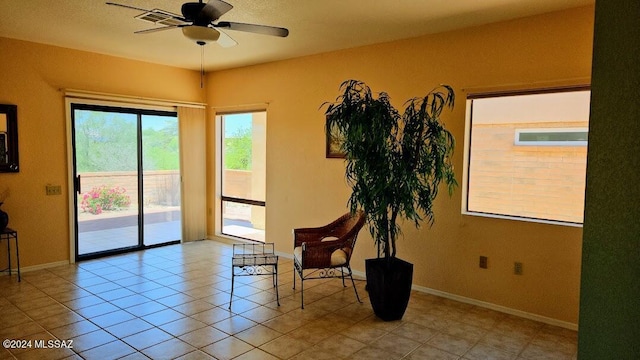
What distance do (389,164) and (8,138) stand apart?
13.6 ft

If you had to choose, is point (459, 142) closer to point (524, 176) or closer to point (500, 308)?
point (524, 176)

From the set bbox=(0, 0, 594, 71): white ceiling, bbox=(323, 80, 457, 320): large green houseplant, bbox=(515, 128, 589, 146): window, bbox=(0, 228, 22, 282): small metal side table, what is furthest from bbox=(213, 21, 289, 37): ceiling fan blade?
bbox=(0, 228, 22, 282): small metal side table

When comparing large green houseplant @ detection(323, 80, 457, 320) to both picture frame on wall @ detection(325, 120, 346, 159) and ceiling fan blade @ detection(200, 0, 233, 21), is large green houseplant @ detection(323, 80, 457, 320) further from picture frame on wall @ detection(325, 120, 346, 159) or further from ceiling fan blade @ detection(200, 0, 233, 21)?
picture frame on wall @ detection(325, 120, 346, 159)

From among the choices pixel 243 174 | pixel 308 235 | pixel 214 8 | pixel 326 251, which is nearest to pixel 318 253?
pixel 326 251

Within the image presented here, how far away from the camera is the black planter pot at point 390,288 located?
3.50 meters

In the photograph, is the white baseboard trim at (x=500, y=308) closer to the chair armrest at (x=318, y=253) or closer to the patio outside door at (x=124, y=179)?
the chair armrest at (x=318, y=253)

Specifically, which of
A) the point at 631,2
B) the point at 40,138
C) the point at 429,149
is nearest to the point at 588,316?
the point at 631,2

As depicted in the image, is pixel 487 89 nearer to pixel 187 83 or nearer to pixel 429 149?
pixel 429 149

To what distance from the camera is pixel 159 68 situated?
591 centimetres

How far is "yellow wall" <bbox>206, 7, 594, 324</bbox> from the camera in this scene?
3.47m

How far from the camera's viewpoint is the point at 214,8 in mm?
2650

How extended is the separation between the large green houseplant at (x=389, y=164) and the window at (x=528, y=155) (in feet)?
2.06

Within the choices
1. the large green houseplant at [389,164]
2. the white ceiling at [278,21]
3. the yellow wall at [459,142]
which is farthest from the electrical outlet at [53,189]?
the large green houseplant at [389,164]

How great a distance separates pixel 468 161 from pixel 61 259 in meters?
4.82
